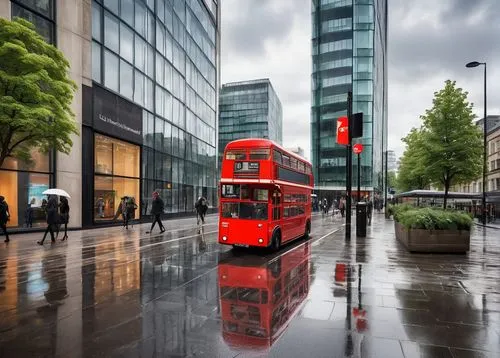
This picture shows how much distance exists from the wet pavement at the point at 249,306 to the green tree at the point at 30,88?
14.9 ft

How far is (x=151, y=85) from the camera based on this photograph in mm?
29375

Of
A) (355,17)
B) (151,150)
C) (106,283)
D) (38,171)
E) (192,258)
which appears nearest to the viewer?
(106,283)

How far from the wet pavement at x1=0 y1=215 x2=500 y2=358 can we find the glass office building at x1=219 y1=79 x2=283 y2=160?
9298 centimetres

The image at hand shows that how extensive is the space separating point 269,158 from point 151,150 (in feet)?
61.9

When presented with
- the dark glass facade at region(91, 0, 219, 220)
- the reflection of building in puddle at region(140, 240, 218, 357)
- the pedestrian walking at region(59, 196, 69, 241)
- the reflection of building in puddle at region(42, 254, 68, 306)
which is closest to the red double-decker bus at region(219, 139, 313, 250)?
the reflection of building in puddle at region(140, 240, 218, 357)

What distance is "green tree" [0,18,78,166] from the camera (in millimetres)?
12500

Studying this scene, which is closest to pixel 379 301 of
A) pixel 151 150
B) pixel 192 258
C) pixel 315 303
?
pixel 315 303

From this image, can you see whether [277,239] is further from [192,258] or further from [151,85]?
[151,85]

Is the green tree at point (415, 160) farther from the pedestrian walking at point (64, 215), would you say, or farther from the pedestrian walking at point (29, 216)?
the pedestrian walking at point (29, 216)

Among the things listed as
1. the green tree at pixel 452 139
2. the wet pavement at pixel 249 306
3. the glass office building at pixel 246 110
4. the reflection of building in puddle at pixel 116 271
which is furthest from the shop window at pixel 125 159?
the glass office building at pixel 246 110

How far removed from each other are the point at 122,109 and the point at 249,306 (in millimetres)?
21411

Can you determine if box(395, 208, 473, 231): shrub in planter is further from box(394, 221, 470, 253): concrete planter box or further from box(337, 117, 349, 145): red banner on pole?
box(337, 117, 349, 145): red banner on pole

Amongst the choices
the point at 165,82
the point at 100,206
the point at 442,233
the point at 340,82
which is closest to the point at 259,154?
the point at 442,233

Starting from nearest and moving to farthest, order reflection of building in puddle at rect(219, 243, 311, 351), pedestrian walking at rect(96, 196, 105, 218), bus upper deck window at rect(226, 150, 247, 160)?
reflection of building in puddle at rect(219, 243, 311, 351)
bus upper deck window at rect(226, 150, 247, 160)
pedestrian walking at rect(96, 196, 105, 218)
